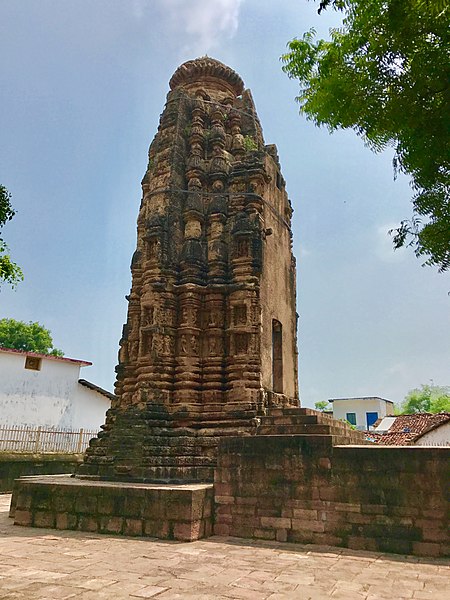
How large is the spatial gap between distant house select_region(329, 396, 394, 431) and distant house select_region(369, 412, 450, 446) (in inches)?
796

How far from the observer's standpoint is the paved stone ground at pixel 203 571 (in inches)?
190

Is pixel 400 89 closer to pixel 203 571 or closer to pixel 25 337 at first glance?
pixel 203 571

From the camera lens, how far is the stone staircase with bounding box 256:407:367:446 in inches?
326

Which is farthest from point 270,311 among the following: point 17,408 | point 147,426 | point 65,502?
point 17,408

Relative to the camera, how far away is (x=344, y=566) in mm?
6027

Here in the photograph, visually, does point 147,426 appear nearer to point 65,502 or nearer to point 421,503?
point 65,502

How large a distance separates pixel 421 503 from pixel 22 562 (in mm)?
5221

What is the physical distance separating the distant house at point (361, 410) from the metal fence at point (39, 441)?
3517 centimetres

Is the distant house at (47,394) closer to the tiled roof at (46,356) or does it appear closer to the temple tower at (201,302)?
the tiled roof at (46,356)

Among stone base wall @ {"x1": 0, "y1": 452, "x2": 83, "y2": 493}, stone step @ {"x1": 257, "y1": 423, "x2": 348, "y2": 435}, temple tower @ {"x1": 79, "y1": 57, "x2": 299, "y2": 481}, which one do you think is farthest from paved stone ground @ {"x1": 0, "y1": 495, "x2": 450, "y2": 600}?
stone base wall @ {"x1": 0, "y1": 452, "x2": 83, "y2": 493}

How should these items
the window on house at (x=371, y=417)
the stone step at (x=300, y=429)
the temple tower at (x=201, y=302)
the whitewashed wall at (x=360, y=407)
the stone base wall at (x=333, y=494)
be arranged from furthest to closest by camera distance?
the whitewashed wall at (x=360, y=407) → the window on house at (x=371, y=417) → the temple tower at (x=201, y=302) → the stone step at (x=300, y=429) → the stone base wall at (x=333, y=494)

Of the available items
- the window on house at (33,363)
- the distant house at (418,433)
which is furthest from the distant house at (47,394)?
the distant house at (418,433)

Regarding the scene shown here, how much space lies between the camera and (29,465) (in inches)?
663

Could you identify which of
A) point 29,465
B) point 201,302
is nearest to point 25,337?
point 29,465
